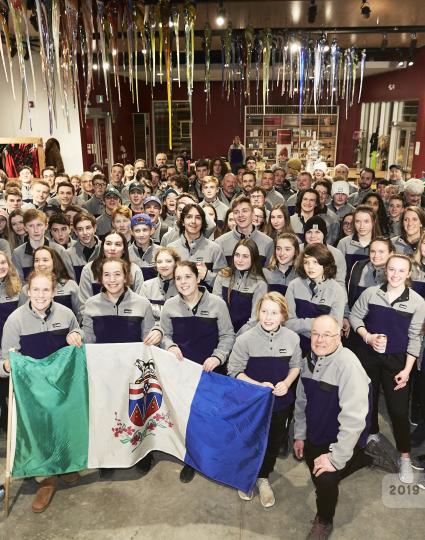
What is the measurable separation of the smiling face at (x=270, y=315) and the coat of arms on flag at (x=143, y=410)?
869 millimetres

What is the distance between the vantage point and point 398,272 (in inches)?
136

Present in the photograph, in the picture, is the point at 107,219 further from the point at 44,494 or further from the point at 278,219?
the point at 44,494

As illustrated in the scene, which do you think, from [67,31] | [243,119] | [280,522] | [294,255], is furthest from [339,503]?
[243,119]

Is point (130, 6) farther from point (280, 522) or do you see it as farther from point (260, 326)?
point (280, 522)

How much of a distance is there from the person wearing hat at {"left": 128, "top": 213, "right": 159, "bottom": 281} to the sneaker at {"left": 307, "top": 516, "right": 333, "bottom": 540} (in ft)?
A: 8.34

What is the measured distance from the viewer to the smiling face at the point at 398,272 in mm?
3455

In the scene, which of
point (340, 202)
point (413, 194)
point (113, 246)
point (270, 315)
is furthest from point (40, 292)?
point (413, 194)

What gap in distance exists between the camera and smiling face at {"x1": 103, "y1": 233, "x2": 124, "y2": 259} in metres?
4.03

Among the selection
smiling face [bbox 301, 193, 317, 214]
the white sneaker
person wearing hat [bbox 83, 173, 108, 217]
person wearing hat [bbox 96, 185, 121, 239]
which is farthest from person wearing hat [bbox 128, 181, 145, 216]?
the white sneaker

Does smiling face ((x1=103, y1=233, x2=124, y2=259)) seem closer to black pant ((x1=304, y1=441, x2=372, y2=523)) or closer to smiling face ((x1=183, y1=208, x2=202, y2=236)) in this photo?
smiling face ((x1=183, y1=208, x2=202, y2=236))

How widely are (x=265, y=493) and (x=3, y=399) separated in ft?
7.11

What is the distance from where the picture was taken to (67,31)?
448 cm

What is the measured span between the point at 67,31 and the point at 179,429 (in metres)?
3.77

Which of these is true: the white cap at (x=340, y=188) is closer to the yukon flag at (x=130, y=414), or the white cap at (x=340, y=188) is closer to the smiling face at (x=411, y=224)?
the smiling face at (x=411, y=224)
